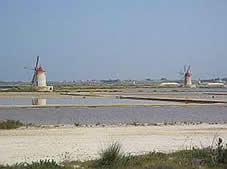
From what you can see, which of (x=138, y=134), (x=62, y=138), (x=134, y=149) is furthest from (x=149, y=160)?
(x=138, y=134)

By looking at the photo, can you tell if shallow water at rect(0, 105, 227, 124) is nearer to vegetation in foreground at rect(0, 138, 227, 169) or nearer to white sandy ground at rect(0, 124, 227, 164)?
white sandy ground at rect(0, 124, 227, 164)

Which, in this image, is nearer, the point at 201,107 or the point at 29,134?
the point at 29,134

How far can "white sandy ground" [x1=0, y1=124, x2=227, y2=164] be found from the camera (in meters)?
Answer: 13.3

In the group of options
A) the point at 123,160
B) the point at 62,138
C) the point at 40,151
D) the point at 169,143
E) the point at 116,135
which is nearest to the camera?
the point at 123,160

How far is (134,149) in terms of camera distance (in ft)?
48.9

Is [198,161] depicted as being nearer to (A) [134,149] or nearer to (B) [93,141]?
(A) [134,149]

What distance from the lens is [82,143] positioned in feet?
54.2

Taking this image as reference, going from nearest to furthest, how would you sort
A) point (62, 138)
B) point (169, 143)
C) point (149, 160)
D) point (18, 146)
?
point (149, 160) < point (18, 146) < point (169, 143) < point (62, 138)

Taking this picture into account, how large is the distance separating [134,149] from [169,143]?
7.63 feet

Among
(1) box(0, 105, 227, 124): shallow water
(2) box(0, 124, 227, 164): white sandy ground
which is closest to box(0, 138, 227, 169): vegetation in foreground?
(2) box(0, 124, 227, 164): white sandy ground

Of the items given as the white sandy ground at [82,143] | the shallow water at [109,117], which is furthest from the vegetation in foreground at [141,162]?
the shallow water at [109,117]

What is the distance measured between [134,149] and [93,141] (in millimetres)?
2740

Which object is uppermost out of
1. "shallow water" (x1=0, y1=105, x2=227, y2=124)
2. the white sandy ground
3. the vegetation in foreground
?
the vegetation in foreground

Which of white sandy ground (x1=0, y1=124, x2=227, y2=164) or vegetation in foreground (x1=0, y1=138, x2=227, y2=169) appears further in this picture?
white sandy ground (x1=0, y1=124, x2=227, y2=164)
